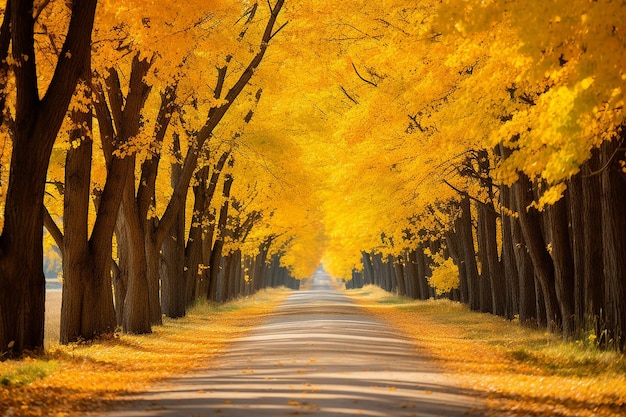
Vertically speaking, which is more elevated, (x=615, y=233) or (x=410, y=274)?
(x=410, y=274)

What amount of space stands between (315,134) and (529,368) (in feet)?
65.7

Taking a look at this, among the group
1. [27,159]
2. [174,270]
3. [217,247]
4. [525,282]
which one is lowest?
[525,282]

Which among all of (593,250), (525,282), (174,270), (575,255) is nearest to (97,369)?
(593,250)

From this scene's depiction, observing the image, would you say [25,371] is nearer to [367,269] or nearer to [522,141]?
[522,141]

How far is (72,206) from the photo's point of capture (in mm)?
19984

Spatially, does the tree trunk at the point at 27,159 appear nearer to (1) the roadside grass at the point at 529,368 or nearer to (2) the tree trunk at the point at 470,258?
(1) the roadside grass at the point at 529,368

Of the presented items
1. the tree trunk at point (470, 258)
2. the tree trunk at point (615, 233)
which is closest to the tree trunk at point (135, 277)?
the tree trunk at point (615, 233)

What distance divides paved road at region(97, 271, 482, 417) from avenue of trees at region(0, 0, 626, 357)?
3146 millimetres

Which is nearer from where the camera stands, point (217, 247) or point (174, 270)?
point (174, 270)

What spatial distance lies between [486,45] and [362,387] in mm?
6280

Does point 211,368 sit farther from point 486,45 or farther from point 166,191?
point 166,191

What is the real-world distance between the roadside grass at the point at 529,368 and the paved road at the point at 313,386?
48 centimetres

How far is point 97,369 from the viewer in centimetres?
1565

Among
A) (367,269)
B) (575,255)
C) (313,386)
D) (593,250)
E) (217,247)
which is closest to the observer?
(313,386)
